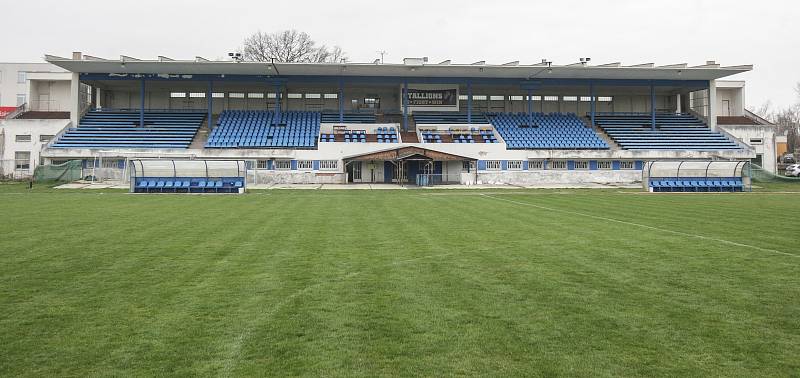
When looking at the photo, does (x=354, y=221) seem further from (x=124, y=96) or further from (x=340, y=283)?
(x=124, y=96)

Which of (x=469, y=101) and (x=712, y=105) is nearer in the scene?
(x=469, y=101)

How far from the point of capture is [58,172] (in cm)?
4009

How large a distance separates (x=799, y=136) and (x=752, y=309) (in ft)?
377

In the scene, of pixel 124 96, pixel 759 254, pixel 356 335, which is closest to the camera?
pixel 356 335

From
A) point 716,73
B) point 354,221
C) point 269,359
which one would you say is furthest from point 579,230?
point 716,73

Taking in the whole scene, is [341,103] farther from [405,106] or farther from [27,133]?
[27,133]

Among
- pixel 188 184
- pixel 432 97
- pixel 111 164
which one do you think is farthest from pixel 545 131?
pixel 111 164

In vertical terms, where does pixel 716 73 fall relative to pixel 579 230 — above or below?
above

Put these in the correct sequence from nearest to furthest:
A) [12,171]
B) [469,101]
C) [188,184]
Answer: [188,184] → [12,171] → [469,101]

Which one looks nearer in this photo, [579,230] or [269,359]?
[269,359]

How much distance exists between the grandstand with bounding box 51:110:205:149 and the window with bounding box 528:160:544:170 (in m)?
31.9

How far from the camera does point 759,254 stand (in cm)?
941

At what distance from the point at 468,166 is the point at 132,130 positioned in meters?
32.3

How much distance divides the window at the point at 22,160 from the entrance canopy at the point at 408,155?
30.4m
